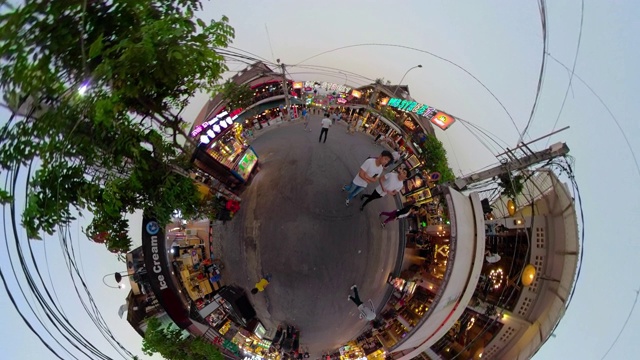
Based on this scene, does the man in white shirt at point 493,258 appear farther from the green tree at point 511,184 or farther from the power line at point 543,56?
the power line at point 543,56

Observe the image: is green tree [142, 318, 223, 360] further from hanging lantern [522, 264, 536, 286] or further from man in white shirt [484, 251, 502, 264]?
hanging lantern [522, 264, 536, 286]

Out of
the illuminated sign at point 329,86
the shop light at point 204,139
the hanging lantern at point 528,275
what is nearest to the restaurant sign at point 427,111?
the illuminated sign at point 329,86

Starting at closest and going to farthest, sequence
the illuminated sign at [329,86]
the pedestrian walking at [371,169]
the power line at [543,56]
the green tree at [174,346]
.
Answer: the power line at [543,56] < the green tree at [174,346] < the pedestrian walking at [371,169] < the illuminated sign at [329,86]

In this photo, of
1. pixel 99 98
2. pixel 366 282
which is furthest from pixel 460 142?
pixel 99 98

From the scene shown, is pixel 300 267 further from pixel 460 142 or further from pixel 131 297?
pixel 460 142

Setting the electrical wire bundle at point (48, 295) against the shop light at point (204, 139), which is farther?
the shop light at point (204, 139)

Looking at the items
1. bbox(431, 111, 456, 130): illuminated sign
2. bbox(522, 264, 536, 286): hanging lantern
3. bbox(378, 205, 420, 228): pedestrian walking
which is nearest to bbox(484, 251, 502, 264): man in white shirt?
bbox(522, 264, 536, 286): hanging lantern

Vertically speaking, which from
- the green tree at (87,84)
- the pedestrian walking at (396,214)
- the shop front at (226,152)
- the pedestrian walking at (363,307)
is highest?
the shop front at (226,152)
